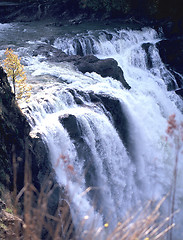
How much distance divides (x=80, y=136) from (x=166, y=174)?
14.3 feet

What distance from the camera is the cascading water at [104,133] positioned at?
392 inches

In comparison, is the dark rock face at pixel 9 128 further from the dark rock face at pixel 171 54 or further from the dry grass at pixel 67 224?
the dark rock face at pixel 171 54

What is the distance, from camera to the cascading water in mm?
9969

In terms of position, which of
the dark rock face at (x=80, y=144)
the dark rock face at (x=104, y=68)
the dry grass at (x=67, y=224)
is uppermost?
the dark rock face at (x=104, y=68)

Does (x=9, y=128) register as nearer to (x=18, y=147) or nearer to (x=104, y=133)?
(x=18, y=147)

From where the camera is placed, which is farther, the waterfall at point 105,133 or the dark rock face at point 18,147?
the waterfall at point 105,133

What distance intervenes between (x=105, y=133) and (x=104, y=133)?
2.6 inches

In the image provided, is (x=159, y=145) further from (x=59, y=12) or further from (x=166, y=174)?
(x=59, y=12)

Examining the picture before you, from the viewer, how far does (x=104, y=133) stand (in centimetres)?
1122

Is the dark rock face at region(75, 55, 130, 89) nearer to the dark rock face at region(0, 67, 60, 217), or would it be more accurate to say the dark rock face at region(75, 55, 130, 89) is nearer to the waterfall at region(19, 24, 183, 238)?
the waterfall at region(19, 24, 183, 238)

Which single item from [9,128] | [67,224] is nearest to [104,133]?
[9,128]

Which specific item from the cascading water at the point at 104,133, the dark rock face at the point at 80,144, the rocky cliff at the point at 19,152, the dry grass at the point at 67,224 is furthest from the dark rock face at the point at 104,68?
the dry grass at the point at 67,224

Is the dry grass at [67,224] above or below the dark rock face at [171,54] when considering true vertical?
below

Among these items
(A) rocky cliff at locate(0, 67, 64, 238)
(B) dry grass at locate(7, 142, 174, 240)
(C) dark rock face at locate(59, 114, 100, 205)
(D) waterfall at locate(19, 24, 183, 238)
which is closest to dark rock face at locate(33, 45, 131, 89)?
(D) waterfall at locate(19, 24, 183, 238)
